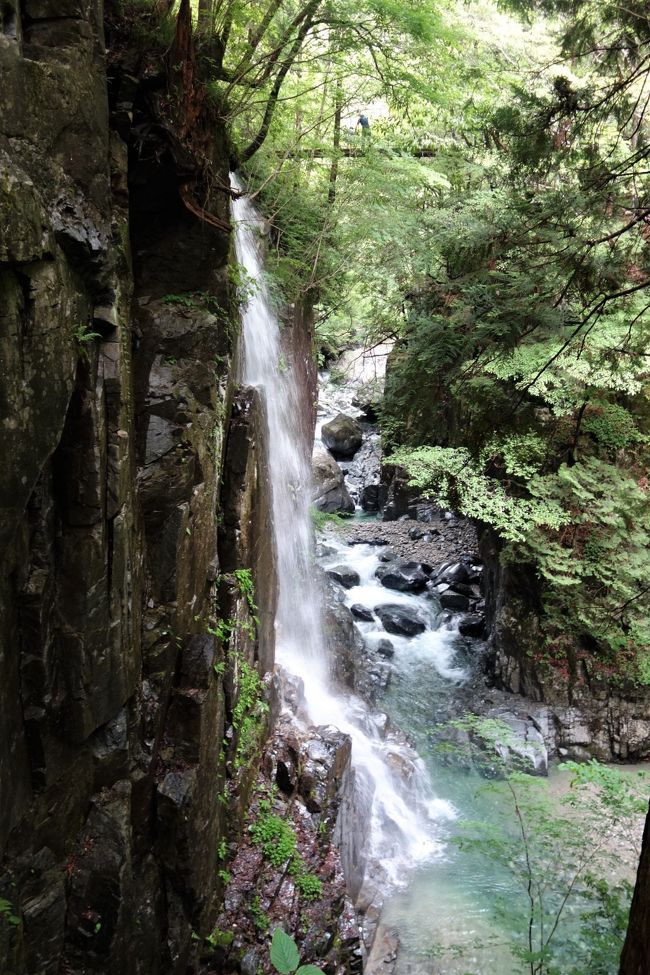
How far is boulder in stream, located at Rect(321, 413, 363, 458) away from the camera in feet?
67.7

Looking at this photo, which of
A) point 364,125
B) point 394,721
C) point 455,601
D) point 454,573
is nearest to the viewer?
point 364,125

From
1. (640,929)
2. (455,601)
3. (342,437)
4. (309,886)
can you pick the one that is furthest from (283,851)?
(342,437)

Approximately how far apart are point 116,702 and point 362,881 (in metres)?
4.69

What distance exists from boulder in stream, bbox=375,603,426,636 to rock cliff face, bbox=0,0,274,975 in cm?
700

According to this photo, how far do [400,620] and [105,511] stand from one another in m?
9.34

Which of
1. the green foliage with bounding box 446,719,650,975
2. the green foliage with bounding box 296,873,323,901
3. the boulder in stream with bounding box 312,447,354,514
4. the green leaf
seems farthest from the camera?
the boulder in stream with bounding box 312,447,354,514

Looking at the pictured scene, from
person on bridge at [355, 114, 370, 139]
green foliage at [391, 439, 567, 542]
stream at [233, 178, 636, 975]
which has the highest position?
person on bridge at [355, 114, 370, 139]

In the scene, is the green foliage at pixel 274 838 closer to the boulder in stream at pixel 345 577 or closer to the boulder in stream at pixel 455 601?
the boulder in stream at pixel 455 601

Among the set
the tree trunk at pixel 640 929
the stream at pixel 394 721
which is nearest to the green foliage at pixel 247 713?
the stream at pixel 394 721

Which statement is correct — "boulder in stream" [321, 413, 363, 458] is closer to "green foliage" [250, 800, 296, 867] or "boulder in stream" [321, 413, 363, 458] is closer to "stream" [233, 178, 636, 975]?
"stream" [233, 178, 636, 975]

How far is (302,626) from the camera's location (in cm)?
977

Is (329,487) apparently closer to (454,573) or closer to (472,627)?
(454,573)

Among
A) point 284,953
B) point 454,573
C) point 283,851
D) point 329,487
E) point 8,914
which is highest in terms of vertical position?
point 329,487

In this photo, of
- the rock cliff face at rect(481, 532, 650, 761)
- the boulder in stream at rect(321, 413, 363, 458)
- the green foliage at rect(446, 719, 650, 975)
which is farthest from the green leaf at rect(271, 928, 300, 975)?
the boulder in stream at rect(321, 413, 363, 458)
